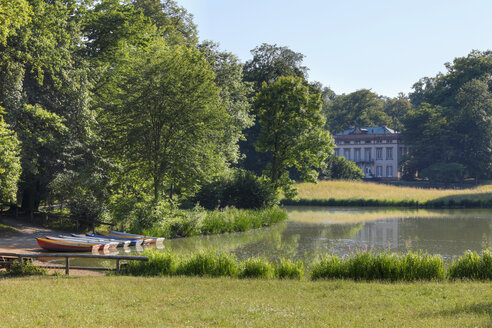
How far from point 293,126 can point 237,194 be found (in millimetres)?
7369

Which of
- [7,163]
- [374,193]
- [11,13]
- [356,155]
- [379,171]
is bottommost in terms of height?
[374,193]

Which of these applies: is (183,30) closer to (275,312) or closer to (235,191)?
(235,191)

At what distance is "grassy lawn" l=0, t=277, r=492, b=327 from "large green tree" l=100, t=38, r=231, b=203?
15.9 metres

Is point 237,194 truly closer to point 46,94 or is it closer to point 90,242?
point 46,94

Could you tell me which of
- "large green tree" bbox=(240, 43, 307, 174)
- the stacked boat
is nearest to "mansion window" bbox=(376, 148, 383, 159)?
"large green tree" bbox=(240, 43, 307, 174)

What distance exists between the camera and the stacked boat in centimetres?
2275

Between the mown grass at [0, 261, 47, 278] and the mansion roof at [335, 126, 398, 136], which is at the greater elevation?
the mansion roof at [335, 126, 398, 136]

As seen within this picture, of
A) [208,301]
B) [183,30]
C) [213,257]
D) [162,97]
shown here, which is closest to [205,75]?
[162,97]

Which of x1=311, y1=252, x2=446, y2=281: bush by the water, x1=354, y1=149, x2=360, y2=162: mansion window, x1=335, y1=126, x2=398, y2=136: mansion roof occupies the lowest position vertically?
x1=311, y1=252, x2=446, y2=281: bush by the water

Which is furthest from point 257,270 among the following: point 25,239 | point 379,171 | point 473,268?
point 379,171

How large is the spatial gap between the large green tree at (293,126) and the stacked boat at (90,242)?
17941 millimetres

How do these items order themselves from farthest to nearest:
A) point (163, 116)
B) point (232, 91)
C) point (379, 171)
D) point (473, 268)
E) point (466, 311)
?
point (379, 171) < point (232, 91) < point (163, 116) < point (473, 268) < point (466, 311)

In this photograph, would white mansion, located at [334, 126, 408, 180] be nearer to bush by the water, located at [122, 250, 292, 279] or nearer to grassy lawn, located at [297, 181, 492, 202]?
grassy lawn, located at [297, 181, 492, 202]

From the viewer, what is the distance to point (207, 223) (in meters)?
31.5
